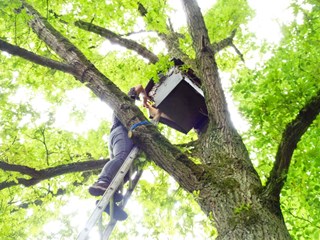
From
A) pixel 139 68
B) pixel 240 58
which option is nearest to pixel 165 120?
pixel 139 68

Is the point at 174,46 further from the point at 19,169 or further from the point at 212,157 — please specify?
the point at 19,169

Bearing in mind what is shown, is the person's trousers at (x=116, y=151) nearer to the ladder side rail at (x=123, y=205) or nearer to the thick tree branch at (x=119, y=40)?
the ladder side rail at (x=123, y=205)

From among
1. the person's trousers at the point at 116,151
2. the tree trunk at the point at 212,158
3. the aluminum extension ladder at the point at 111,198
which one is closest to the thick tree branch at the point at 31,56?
the tree trunk at the point at 212,158

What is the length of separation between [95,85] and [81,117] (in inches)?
150

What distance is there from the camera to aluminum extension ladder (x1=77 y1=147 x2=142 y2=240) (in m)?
2.72

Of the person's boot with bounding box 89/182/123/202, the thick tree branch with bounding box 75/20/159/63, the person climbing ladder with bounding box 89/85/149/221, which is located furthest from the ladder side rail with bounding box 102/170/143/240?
Answer: the thick tree branch with bounding box 75/20/159/63

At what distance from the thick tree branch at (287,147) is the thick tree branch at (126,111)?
621 mm

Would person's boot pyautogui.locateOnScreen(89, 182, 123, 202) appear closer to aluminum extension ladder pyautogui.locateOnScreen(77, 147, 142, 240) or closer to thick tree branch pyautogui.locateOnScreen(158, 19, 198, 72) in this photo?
aluminum extension ladder pyautogui.locateOnScreen(77, 147, 142, 240)

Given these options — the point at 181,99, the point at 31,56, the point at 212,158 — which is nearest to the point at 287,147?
the point at 212,158

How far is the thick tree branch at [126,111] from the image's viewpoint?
120 inches

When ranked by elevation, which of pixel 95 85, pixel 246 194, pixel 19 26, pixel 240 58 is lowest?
pixel 240 58

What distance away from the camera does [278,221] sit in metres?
2.65

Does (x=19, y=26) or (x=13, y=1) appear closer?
(x=13, y=1)

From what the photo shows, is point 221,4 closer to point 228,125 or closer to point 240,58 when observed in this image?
point 240,58
